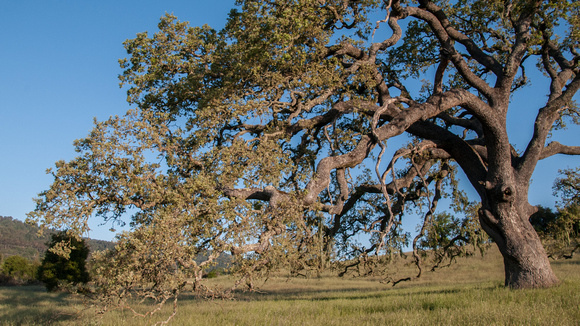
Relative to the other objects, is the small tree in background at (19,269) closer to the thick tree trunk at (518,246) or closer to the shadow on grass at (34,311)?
the shadow on grass at (34,311)

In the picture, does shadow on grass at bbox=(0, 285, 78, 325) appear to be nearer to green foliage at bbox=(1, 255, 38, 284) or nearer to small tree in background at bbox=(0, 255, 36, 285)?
small tree in background at bbox=(0, 255, 36, 285)

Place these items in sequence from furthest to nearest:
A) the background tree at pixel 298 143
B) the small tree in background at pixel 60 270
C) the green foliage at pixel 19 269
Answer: the green foliage at pixel 19 269
the small tree in background at pixel 60 270
the background tree at pixel 298 143

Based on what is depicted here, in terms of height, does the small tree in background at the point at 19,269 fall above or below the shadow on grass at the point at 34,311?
above

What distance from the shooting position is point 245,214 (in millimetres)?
8828

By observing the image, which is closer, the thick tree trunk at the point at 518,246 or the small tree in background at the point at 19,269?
the thick tree trunk at the point at 518,246

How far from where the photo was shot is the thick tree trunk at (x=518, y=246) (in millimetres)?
12461

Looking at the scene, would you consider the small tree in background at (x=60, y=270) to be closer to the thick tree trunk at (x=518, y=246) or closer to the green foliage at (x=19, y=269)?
the green foliage at (x=19, y=269)

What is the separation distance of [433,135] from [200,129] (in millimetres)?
8860

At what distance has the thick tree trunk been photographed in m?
12.5

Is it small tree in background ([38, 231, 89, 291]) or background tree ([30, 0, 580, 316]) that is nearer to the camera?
background tree ([30, 0, 580, 316])

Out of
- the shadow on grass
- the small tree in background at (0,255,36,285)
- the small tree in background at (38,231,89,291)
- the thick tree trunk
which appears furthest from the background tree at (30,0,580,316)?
the small tree in background at (0,255,36,285)

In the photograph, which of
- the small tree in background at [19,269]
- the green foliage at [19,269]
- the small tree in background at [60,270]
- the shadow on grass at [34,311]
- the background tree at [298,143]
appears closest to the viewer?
the background tree at [298,143]

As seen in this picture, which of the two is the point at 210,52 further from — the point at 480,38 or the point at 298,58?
the point at 480,38

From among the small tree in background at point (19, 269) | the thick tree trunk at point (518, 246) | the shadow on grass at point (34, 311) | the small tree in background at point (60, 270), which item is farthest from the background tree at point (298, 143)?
the small tree in background at point (19, 269)
